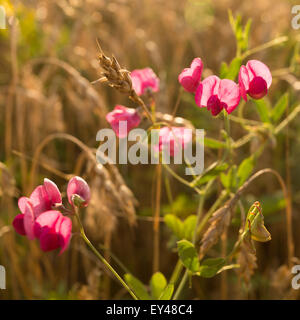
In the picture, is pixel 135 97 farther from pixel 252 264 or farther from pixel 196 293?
pixel 196 293

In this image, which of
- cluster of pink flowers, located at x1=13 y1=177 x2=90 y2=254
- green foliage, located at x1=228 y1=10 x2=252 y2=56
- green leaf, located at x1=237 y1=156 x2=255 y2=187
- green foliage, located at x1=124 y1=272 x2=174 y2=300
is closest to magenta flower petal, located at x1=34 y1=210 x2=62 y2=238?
cluster of pink flowers, located at x1=13 y1=177 x2=90 y2=254

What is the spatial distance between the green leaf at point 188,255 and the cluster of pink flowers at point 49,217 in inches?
7.9

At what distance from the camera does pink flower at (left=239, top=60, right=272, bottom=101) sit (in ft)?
2.88

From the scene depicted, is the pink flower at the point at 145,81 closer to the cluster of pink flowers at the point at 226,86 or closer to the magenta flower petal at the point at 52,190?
the cluster of pink flowers at the point at 226,86

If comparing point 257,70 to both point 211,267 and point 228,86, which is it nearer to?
point 228,86

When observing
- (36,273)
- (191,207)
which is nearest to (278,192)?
(191,207)

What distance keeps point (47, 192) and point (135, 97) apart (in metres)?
0.23

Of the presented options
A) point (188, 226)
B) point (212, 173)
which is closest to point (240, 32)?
point (212, 173)

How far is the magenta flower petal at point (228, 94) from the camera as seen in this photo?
871 millimetres

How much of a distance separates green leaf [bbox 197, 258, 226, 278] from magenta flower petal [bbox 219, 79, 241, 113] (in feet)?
0.93

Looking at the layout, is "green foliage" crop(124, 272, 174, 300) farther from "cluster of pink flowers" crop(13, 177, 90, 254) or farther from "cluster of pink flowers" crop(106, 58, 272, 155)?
"cluster of pink flowers" crop(106, 58, 272, 155)

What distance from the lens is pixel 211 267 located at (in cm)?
92

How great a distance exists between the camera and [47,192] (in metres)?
0.86

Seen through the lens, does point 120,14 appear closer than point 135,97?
No
